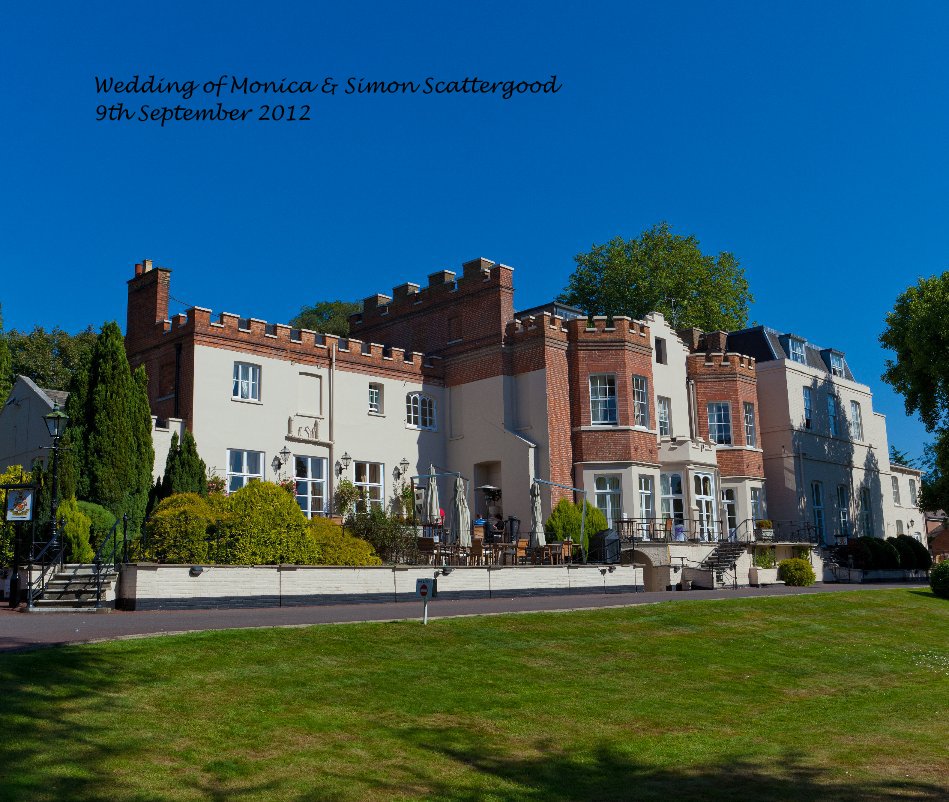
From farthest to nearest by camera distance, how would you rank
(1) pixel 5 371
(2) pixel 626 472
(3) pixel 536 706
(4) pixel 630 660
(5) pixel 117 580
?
(1) pixel 5 371 → (2) pixel 626 472 → (5) pixel 117 580 → (4) pixel 630 660 → (3) pixel 536 706

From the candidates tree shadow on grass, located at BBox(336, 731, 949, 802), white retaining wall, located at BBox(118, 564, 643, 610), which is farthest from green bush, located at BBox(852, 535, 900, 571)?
tree shadow on grass, located at BBox(336, 731, 949, 802)

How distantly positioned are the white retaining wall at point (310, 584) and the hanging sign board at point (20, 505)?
8.49 feet

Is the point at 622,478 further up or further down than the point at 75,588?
further up

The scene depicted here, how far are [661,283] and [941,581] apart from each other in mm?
28605

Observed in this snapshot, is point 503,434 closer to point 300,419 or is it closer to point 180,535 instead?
point 300,419

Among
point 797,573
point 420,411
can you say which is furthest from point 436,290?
point 797,573

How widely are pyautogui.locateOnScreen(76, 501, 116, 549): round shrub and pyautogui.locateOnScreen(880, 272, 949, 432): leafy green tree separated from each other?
33511mm

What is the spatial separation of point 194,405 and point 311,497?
5.10 m

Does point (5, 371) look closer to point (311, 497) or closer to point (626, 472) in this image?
point (311, 497)

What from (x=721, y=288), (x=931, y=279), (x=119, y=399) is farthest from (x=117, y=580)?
(x=721, y=288)

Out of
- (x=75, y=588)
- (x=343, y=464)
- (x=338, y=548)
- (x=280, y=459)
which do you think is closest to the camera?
(x=75, y=588)

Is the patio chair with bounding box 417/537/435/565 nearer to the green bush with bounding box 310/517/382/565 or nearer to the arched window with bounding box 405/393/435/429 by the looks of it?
the green bush with bounding box 310/517/382/565

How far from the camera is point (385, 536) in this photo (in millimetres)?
27938

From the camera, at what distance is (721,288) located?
55438mm
